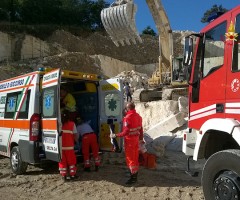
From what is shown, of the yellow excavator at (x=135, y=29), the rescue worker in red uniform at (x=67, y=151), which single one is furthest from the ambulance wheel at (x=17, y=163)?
the yellow excavator at (x=135, y=29)

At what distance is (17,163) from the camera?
27.6 feet

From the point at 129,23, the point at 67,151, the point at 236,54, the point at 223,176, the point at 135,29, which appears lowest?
the point at 67,151

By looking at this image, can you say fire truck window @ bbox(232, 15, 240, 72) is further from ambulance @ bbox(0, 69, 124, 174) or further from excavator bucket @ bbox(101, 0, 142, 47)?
excavator bucket @ bbox(101, 0, 142, 47)

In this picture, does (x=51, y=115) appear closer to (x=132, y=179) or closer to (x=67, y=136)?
(x=67, y=136)

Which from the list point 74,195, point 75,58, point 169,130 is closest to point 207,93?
point 74,195

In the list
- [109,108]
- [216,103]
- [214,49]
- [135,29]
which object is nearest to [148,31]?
[135,29]

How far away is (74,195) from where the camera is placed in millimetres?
6652

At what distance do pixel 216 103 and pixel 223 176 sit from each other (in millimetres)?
999

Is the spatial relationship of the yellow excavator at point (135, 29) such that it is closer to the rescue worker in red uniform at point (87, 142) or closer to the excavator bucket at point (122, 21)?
the excavator bucket at point (122, 21)

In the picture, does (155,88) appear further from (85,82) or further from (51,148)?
(51,148)

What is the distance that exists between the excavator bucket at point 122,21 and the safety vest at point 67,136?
23.4 ft

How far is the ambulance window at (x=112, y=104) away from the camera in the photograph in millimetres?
8570

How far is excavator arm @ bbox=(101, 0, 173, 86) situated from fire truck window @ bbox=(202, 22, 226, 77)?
866 cm

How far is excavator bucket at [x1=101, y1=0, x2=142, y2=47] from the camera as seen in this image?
13.8 meters
